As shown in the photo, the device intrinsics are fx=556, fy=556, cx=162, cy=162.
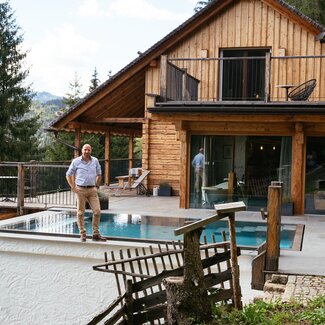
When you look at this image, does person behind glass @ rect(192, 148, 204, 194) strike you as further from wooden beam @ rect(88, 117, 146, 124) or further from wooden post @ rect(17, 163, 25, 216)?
wooden post @ rect(17, 163, 25, 216)

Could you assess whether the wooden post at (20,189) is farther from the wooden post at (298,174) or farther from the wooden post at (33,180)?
the wooden post at (298,174)

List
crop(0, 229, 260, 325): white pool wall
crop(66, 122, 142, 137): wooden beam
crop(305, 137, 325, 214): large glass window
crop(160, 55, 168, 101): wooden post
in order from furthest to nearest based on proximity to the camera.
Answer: crop(66, 122, 142, 137): wooden beam
crop(305, 137, 325, 214): large glass window
crop(160, 55, 168, 101): wooden post
crop(0, 229, 260, 325): white pool wall

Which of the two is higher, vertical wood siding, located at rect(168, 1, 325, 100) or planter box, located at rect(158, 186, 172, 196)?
vertical wood siding, located at rect(168, 1, 325, 100)

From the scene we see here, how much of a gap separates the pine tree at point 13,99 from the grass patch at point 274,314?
25939 millimetres

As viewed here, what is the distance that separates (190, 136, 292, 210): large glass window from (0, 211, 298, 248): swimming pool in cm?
177

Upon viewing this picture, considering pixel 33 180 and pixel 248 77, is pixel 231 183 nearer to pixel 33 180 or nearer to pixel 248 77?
pixel 248 77

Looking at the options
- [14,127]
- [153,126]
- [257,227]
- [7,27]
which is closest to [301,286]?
[257,227]

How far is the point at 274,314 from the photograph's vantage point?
609cm

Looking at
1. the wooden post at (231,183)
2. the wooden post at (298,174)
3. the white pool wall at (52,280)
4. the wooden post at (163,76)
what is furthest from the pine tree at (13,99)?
the white pool wall at (52,280)

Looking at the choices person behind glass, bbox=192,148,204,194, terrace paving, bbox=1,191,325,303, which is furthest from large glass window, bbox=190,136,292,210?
terrace paving, bbox=1,191,325,303

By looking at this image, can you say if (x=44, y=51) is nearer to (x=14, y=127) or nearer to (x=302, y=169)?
(x=14, y=127)

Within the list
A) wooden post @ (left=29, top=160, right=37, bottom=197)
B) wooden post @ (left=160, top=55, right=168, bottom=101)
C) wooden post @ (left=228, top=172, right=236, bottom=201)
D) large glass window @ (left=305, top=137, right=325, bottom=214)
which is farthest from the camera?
wooden post @ (left=29, top=160, right=37, bottom=197)

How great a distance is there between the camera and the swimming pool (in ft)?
37.4

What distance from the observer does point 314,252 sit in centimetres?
954
